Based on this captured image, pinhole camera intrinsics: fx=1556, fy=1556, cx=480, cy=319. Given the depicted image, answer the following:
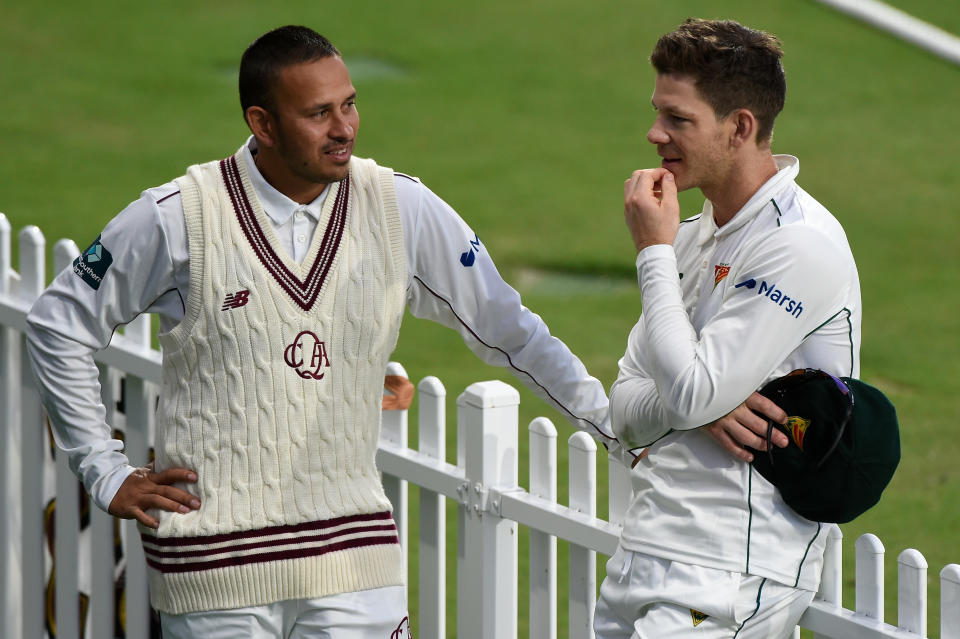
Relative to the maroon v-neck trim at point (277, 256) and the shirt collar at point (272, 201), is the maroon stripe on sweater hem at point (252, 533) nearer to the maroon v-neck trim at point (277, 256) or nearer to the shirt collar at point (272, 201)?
the maroon v-neck trim at point (277, 256)

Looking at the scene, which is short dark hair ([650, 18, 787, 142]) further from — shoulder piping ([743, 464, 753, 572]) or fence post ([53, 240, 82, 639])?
fence post ([53, 240, 82, 639])

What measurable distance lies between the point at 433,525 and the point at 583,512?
560mm

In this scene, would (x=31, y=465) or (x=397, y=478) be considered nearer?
(x=397, y=478)

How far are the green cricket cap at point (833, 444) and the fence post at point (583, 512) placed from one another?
2.65 ft

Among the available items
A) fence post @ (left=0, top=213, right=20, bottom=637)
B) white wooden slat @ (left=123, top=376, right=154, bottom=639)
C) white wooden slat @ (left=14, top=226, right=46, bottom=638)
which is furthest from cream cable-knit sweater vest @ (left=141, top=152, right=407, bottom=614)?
fence post @ (left=0, top=213, right=20, bottom=637)

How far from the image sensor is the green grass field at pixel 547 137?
8734 millimetres

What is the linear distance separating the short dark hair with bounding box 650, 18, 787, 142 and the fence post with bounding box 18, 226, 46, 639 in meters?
2.58

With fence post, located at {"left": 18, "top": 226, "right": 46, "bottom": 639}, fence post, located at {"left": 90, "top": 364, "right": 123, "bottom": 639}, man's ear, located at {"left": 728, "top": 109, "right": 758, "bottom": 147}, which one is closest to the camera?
man's ear, located at {"left": 728, "top": 109, "right": 758, "bottom": 147}

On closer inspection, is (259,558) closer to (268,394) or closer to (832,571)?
(268,394)

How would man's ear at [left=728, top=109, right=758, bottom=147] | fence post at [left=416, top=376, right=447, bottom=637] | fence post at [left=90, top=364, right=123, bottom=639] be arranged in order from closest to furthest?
man's ear at [left=728, top=109, right=758, bottom=147] < fence post at [left=416, top=376, right=447, bottom=637] < fence post at [left=90, top=364, right=123, bottom=639]

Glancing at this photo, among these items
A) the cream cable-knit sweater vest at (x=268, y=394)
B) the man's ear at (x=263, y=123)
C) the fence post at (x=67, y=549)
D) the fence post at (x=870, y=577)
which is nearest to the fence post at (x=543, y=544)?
the cream cable-knit sweater vest at (x=268, y=394)

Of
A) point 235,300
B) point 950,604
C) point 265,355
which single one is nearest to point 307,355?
point 265,355

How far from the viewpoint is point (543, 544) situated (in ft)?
13.7

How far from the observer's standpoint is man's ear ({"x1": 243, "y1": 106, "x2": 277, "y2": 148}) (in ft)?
11.9
